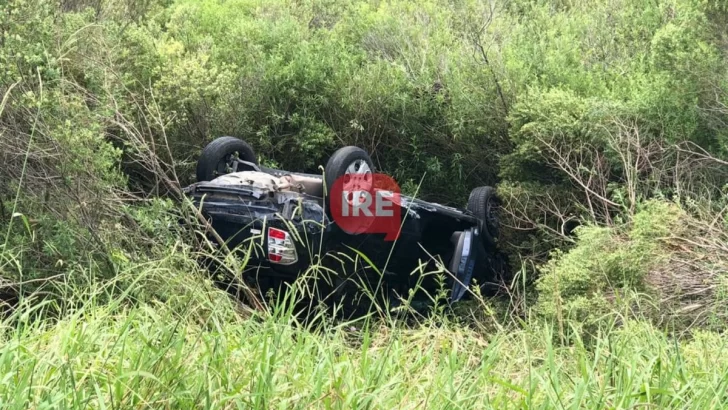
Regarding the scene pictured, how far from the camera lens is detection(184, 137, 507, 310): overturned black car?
5.22 m

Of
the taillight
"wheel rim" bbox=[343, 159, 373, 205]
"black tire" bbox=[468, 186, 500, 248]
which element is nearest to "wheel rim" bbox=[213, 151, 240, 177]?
"wheel rim" bbox=[343, 159, 373, 205]

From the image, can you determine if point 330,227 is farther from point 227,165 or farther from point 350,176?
point 227,165

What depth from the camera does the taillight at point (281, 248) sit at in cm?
518

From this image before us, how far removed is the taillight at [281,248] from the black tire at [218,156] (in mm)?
1484

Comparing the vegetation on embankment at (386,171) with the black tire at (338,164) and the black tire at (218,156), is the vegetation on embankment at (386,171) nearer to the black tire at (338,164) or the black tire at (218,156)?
the black tire at (218,156)

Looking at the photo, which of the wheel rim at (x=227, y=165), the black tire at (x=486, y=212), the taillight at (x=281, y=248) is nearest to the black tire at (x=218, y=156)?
the wheel rim at (x=227, y=165)

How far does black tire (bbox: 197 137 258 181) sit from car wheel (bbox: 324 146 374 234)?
1292mm

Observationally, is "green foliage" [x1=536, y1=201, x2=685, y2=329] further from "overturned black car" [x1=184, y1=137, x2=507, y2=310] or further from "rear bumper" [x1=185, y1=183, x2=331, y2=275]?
"rear bumper" [x1=185, y1=183, x2=331, y2=275]

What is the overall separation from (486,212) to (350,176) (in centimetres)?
194

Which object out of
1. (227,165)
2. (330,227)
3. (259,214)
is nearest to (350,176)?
(330,227)

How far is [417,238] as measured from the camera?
6191 mm

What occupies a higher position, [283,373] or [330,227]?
[283,373]

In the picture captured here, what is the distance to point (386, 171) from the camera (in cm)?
908

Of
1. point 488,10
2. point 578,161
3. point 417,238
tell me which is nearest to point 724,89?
point 578,161
